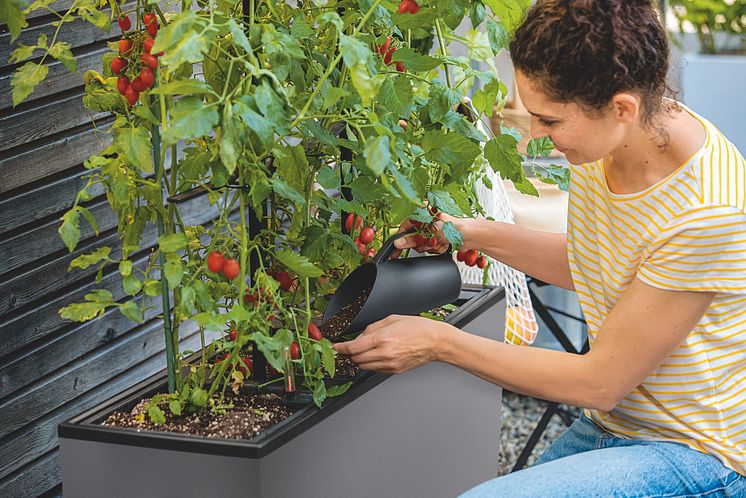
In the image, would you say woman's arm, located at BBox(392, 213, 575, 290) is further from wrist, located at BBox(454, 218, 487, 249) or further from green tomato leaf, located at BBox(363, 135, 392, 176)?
green tomato leaf, located at BBox(363, 135, 392, 176)

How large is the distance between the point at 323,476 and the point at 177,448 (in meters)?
0.22

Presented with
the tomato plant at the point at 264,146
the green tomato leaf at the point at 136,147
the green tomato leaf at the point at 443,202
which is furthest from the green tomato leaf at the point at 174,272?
the green tomato leaf at the point at 443,202

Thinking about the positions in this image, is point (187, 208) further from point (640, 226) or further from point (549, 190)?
point (640, 226)

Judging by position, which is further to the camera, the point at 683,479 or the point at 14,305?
the point at 14,305

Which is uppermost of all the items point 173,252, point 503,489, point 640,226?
point 173,252

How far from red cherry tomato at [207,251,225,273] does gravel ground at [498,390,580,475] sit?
1762mm

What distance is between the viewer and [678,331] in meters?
1.31

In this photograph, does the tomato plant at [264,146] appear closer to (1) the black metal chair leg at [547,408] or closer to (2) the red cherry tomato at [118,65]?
(2) the red cherry tomato at [118,65]

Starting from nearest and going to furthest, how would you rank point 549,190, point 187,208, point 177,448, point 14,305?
1. point 177,448
2. point 14,305
3. point 187,208
4. point 549,190

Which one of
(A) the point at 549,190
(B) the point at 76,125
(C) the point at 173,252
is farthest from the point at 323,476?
(A) the point at 549,190

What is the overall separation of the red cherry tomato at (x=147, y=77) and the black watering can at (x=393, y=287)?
1.49 ft

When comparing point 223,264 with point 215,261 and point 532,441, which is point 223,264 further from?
point 532,441

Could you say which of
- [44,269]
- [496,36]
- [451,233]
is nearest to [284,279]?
[451,233]

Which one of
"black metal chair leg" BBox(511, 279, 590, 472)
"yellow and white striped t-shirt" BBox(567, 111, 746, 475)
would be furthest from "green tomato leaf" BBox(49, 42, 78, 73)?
"black metal chair leg" BBox(511, 279, 590, 472)
